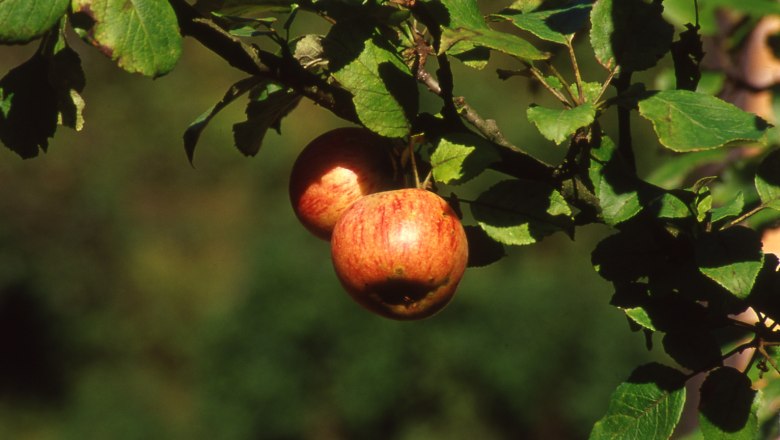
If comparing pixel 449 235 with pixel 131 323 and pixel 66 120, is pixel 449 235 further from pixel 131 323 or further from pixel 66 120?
pixel 131 323

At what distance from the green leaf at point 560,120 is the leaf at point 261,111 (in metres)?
0.22

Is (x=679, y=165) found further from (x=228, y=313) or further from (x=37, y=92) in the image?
(x=228, y=313)

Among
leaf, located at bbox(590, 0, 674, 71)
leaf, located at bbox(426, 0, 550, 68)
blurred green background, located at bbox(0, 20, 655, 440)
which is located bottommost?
blurred green background, located at bbox(0, 20, 655, 440)

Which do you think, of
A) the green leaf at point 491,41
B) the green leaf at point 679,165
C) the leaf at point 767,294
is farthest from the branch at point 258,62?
the green leaf at point 679,165

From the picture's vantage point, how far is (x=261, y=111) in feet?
2.45

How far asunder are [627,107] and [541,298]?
222 inches

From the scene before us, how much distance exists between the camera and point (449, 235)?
0.70 m

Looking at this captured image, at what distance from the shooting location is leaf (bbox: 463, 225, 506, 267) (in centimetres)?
76

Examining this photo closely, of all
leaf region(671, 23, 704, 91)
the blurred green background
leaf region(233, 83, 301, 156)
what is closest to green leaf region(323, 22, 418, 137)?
leaf region(233, 83, 301, 156)

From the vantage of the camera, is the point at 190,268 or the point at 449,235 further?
the point at 190,268

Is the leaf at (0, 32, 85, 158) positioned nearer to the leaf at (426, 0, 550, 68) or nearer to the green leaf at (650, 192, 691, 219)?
the leaf at (426, 0, 550, 68)

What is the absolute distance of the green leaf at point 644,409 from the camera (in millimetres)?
696

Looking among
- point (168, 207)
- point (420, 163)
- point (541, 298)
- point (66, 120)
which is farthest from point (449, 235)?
point (168, 207)

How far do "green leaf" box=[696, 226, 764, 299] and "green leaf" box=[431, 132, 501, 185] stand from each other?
15 cm
